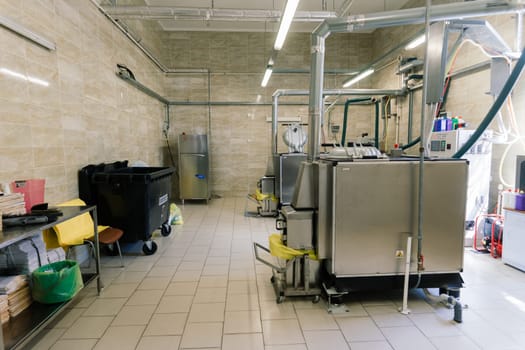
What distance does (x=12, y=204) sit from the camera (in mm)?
2045

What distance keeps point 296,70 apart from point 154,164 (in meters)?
4.04

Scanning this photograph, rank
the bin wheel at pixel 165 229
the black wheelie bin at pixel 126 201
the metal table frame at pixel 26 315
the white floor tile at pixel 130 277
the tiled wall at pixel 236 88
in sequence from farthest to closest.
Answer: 1. the tiled wall at pixel 236 88
2. the bin wheel at pixel 165 229
3. the black wheelie bin at pixel 126 201
4. the white floor tile at pixel 130 277
5. the metal table frame at pixel 26 315

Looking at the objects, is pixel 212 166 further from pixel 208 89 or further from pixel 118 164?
pixel 118 164

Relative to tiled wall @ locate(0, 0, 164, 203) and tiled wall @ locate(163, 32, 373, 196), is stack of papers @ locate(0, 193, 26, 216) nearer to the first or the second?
tiled wall @ locate(0, 0, 164, 203)

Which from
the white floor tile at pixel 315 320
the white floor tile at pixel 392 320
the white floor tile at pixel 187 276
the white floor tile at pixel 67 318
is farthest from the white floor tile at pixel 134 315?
the white floor tile at pixel 392 320

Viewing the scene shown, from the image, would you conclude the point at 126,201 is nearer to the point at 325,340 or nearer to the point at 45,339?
the point at 45,339

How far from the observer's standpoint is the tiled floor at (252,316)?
2002 millimetres

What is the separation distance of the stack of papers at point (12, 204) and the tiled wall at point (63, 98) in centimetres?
34

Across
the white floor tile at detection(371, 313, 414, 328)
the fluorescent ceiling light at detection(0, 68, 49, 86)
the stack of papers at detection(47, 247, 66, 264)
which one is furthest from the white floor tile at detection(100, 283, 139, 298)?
the white floor tile at detection(371, 313, 414, 328)

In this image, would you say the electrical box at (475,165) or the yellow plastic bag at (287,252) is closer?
the yellow plastic bag at (287,252)

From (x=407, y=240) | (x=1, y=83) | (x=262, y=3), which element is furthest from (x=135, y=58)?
(x=407, y=240)

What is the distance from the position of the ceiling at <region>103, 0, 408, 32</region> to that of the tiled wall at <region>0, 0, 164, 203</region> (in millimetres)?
520

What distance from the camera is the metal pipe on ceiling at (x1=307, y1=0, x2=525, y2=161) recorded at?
7.80 feet

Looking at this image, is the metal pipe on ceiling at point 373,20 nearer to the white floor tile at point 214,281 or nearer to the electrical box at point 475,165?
the white floor tile at point 214,281
